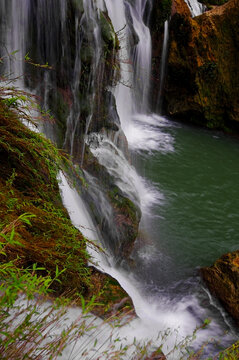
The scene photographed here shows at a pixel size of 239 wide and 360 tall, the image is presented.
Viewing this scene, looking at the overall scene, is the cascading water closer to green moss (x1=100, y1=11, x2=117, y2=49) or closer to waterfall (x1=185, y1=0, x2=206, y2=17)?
green moss (x1=100, y1=11, x2=117, y2=49)

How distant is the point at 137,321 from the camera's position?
131 inches

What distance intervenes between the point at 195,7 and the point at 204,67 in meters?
2.80

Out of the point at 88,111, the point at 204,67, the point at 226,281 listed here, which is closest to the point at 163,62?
the point at 204,67

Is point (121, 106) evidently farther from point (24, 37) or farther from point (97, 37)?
point (24, 37)

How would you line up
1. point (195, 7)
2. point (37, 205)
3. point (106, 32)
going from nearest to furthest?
point (37, 205) → point (106, 32) → point (195, 7)

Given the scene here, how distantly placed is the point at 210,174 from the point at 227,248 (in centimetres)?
318

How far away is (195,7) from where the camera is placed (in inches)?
479

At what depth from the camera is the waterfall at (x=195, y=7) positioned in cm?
1184

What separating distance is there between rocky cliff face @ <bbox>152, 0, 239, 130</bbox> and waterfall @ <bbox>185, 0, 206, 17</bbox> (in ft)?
2.56

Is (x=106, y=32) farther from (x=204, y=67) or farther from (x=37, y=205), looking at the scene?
(x=204, y=67)

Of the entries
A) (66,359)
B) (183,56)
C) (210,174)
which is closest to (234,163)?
(210,174)

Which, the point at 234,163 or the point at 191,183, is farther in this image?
the point at 234,163

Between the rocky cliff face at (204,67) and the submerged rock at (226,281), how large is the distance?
26.9ft

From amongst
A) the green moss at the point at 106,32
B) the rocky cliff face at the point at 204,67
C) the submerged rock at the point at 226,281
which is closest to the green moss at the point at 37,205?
the submerged rock at the point at 226,281
